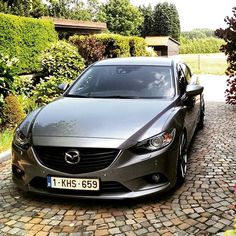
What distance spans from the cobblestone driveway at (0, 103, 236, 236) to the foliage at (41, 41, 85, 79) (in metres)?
7.18

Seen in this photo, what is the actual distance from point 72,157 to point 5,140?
10.4 feet

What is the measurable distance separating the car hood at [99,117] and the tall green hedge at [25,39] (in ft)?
22.5

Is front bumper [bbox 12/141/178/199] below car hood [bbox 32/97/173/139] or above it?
below

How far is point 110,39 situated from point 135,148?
15.2m

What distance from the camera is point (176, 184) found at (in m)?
4.58

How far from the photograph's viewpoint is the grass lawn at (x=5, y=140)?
636 centimetres

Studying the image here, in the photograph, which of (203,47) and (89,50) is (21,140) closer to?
(89,50)

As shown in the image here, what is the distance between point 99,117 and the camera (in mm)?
4328

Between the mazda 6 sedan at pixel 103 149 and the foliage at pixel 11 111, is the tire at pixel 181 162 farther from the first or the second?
the foliage at pixel 11 111

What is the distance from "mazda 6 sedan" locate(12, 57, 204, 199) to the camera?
3.80 m

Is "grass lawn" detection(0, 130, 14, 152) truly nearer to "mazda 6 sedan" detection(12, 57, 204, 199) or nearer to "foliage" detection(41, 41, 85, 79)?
"mazda 6 sedan" detection(12, 57, 204, 199)

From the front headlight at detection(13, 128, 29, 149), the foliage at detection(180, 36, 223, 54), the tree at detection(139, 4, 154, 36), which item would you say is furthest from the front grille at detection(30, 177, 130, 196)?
the tree at detection(139, 4, 154, 36)

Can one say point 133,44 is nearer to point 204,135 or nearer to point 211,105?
point 211,105

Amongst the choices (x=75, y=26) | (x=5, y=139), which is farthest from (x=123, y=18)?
(x=5, y=139)
